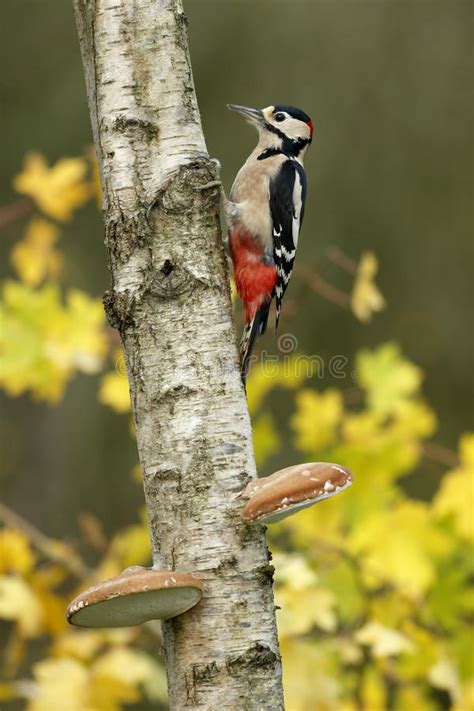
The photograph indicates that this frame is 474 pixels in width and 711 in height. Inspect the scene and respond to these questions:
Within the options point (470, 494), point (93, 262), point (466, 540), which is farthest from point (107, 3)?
point (93, 262)

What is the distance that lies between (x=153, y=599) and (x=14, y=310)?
71.0 inches

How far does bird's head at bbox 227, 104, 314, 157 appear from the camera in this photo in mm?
4023

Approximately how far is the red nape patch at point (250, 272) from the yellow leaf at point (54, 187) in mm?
654

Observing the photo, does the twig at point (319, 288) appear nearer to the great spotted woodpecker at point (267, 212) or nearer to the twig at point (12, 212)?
the great spotted woodpecker at point (267, 212)

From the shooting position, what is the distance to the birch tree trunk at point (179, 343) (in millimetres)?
1854

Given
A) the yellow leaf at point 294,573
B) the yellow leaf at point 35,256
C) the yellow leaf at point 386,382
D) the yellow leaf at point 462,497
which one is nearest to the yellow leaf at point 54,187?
the yellow leaf at point 35,256

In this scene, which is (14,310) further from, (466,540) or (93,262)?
(93,262)

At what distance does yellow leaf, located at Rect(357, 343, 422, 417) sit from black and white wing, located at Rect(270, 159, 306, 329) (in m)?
0.45

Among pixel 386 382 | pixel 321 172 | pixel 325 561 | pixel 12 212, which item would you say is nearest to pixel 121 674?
pixel 325 561

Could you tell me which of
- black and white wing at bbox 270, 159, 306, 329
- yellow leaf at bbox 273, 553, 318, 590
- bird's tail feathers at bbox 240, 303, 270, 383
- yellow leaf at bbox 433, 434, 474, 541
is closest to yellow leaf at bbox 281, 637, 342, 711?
yellow leaf at bbox 273, 553, 318, 590

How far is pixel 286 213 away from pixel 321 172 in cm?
267

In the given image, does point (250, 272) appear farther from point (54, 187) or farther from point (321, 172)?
point (321, 172)

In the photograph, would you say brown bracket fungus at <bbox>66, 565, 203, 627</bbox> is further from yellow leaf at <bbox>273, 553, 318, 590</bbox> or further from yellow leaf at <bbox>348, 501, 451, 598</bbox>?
yellow leaf at <bbox>348, 501, 451, 598</bbox>

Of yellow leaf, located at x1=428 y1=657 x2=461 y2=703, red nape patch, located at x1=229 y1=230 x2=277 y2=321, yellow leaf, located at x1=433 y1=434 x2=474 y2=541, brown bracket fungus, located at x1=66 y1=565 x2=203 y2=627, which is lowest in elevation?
brown bracket fungus, located at x1=66 y1=565 x2=203 y2=627
